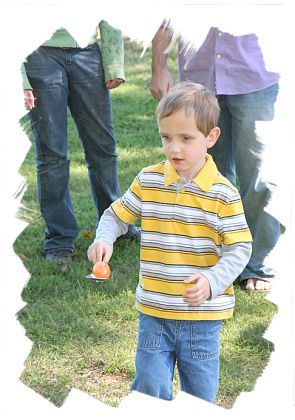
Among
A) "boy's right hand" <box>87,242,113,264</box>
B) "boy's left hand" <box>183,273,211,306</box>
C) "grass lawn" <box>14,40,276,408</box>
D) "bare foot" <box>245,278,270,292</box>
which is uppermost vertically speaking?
"boy's right hand" <box>87,242,113,264</box>

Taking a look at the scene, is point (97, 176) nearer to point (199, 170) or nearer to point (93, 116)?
point (93, 116)

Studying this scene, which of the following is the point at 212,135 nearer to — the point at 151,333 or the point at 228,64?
the point at 151,333

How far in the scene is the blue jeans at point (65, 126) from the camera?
12.5ft

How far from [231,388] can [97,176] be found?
1519mm

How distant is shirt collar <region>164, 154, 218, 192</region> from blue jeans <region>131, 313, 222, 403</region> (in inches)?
16.1

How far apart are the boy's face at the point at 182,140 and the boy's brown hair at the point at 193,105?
0.05 ft

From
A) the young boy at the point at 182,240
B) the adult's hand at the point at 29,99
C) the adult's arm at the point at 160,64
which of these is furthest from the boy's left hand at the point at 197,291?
the adult's hand at the point at 29,99

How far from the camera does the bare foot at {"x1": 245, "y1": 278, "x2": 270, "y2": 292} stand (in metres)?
3.77

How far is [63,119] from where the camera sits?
3949 mm

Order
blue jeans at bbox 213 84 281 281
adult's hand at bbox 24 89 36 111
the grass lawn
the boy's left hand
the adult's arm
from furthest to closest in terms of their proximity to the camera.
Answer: adult's hand at bbox 24 89 36 111
blue jeans at bbox 213 84 281 281
the adult's arm
the grass lawn
the boy's left hand

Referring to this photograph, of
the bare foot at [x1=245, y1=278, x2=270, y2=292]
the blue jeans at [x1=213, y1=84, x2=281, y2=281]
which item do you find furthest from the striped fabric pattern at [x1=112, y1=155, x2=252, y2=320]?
the bare foot at [x1=245, y1=278, x2=270, y2=292]

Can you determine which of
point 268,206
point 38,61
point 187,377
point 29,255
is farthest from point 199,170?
point 29,255

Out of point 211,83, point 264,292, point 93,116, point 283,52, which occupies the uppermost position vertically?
point 283,52

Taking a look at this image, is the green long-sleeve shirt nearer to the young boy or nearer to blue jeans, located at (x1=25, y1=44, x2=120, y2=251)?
blue jeans, located at (x1=25, y1=44, x2=120, y2=251)
